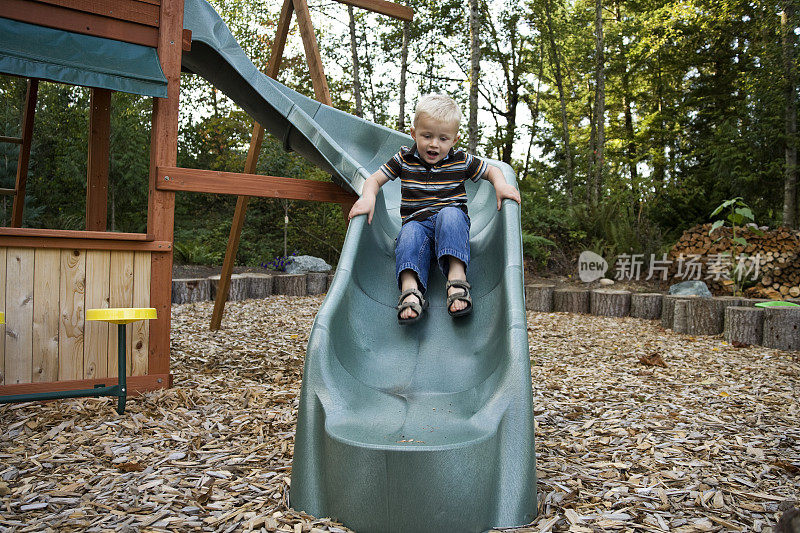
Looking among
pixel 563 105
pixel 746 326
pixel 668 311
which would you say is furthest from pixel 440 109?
pixel 563 105

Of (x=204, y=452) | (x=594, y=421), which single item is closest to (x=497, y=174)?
(x=594, y=421)

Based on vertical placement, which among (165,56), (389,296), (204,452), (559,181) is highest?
(559,181)

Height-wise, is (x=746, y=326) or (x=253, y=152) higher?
(x=253, y=152)

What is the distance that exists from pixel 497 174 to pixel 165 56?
2.02 m

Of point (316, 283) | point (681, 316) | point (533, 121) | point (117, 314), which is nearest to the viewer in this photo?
point (117, 314)

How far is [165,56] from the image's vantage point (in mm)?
3186

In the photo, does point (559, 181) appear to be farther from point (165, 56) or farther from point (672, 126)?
point (165, 56)

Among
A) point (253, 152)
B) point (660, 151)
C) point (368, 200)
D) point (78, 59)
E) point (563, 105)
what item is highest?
point (563, 105)

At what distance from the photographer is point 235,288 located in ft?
23.8

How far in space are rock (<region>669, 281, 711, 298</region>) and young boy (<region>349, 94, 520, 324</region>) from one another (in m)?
4.90

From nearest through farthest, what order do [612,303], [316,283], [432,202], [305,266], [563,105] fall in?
[432,202]
[612,303]
[316,283]
[305,266]
[563,105]

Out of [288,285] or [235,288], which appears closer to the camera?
[235,288]

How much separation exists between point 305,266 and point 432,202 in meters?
6.35

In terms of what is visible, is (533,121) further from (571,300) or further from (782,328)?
(782,328)
